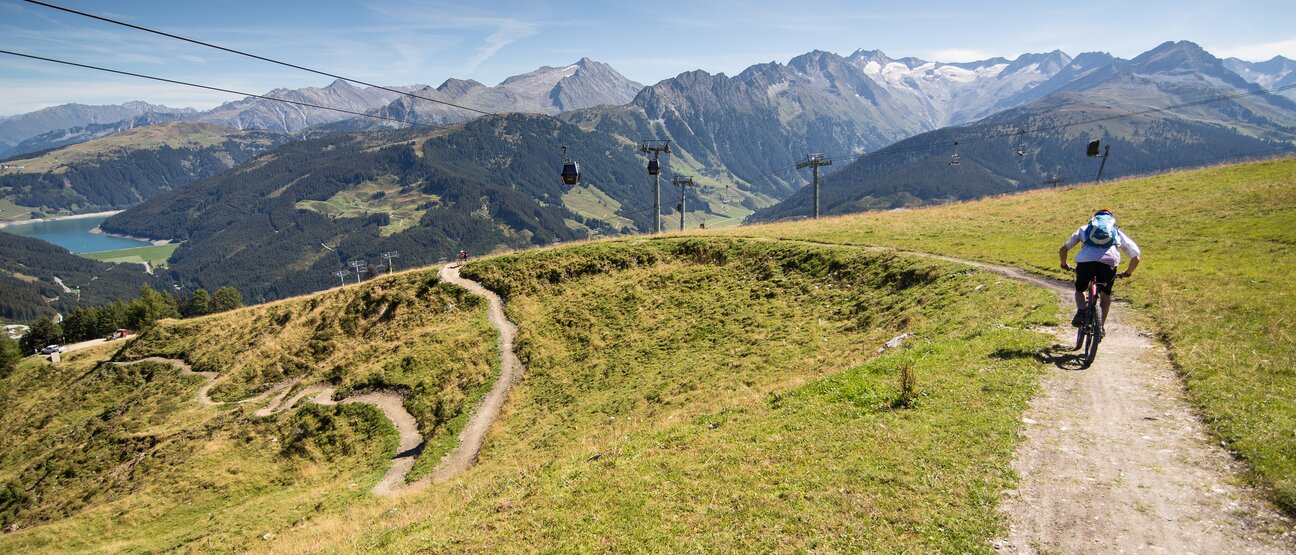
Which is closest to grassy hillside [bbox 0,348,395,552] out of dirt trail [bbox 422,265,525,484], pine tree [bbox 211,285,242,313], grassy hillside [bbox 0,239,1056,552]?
grassy hillside [bbox 0,239,1056,552]

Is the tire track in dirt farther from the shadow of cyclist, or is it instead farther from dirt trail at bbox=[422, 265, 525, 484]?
dirt trail at bbox=[422, 265, 525, 484]

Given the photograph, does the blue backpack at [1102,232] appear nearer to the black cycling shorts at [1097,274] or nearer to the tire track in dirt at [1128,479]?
the black cycling shorts at [1097,274]

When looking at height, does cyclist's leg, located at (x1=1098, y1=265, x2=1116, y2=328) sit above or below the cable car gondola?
below

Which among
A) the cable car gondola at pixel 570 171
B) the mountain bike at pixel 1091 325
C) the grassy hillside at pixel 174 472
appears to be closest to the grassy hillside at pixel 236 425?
the grassy hillside at pixel 174 472

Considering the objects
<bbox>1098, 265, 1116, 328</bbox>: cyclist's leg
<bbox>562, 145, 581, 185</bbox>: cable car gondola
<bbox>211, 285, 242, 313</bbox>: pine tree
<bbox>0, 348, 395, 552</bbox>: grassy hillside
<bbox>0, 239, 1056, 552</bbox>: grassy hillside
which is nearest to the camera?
<bbox>0, 239, 1056, 552</bbox>: grassy hillside

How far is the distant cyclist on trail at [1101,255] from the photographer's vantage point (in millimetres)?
14523

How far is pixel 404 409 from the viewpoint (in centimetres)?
3581

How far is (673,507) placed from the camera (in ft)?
37.0

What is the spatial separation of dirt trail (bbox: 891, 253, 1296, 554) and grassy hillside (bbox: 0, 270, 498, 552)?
27.1 meters

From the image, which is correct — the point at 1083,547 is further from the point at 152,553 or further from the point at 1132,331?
the point at 152,553

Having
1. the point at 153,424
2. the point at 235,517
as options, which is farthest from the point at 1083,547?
the point at 153,424

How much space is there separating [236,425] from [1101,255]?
47884mm

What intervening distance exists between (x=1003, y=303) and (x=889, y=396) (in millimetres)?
10579

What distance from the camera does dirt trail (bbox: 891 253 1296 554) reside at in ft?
26.2
